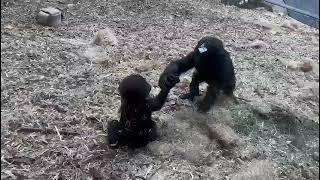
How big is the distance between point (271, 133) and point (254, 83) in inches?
32.3

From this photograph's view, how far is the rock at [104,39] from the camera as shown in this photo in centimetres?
415

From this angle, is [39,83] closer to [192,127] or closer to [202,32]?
[192,127]

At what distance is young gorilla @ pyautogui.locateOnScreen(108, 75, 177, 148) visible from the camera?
2668 millimetres

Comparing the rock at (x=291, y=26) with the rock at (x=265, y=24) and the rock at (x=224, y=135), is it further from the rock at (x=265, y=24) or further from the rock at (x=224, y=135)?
the rock at (x=224, y=135)

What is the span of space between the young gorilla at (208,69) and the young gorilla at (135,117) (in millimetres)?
199

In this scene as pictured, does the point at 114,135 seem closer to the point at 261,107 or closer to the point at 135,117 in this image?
the point at 135,117

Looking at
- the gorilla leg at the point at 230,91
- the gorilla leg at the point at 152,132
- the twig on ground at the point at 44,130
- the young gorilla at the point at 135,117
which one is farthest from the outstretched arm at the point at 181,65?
the twig on ground at the point at 44,130

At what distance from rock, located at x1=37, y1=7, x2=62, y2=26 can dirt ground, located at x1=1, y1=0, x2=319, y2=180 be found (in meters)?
0.09

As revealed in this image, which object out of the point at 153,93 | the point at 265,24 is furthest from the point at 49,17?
the point at 265,24

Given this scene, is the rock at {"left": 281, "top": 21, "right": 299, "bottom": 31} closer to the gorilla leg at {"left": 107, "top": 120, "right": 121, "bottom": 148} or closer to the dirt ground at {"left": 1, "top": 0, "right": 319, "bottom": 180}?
the dirt ground at {"left": 1, "top": 0, "right": 319, "bottom": 180}

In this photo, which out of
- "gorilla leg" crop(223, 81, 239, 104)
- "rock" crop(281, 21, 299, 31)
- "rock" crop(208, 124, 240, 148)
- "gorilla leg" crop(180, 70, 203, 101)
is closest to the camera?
"rock" crop(208, 124, 240, 148)

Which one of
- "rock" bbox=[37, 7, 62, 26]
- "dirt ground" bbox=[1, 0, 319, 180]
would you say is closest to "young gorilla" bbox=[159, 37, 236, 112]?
"dirt ground" bbox=[1, 0, 319, 180]

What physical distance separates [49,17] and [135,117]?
78.1 inches

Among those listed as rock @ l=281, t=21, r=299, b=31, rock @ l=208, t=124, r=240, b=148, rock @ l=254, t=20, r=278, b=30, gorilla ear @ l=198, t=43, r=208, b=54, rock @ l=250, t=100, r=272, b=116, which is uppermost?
gorilla ear @ l=198, t=43, r=208, b=54
